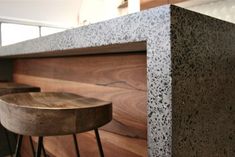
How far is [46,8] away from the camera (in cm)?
414

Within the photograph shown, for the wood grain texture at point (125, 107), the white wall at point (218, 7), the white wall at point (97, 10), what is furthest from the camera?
the white wall at point (97, 10)

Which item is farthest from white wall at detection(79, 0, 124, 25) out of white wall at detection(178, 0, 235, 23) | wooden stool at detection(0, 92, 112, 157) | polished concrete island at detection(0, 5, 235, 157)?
wooden stool at detection(0, 92, 112, 157)

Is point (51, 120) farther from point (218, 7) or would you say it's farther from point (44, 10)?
point (44, 10)

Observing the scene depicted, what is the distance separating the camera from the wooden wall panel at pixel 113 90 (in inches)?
36.0

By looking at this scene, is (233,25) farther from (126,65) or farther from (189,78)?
(126,65)

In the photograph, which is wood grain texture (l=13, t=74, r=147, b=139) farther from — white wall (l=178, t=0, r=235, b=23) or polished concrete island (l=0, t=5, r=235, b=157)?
white wall (l=178, t=0, r=235, b=23)

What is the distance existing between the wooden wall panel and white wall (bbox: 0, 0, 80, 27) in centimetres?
278

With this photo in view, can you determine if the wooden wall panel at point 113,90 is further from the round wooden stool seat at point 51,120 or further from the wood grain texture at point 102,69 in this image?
the round wooden stool seat at point 51,120

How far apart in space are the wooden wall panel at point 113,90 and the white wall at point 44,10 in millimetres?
2783

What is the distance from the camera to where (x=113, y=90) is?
3.41 feet

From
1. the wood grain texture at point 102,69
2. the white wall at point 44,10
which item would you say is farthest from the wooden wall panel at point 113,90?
the white wall at point 44,10

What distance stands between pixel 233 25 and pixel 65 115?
21.2 inches

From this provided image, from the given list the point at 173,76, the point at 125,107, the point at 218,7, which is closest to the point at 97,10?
the point at 218,7

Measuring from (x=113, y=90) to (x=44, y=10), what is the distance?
359cm
